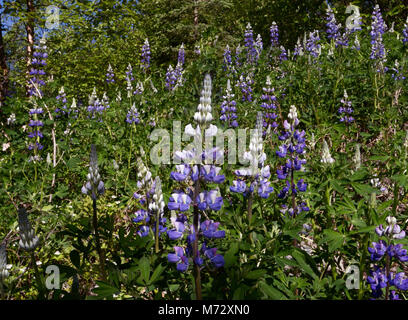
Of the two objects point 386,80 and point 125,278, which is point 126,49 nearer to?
point 386,80

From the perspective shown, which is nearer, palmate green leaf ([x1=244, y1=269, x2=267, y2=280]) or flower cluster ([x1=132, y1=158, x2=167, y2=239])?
palmate green leaf ([x1=244, y1=269, x2=267, y2=280])

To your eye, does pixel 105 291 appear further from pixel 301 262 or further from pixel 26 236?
pixel 301 262

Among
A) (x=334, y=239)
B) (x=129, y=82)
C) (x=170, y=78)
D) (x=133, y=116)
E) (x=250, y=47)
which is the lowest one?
(x=334, y=239)

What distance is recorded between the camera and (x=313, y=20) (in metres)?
12.4

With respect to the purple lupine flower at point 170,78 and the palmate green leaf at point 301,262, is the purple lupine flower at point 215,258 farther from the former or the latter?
the purple lupine flower at point 170,78

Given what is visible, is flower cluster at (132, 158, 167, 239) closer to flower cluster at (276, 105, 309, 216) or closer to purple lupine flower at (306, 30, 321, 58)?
flower cluster at (276, 105, 309, 216)

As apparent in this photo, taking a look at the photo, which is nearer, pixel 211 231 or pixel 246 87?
pixel 211 231

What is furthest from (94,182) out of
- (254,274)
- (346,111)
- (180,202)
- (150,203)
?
(346,111)

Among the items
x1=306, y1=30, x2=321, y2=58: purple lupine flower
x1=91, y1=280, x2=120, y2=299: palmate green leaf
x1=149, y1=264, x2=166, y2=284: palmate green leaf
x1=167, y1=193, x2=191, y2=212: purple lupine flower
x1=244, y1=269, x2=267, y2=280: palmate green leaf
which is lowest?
x1=91, y1=280, x2=120, y2=299: palmate green leaf

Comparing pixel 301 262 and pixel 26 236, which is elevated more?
pixel 26 236

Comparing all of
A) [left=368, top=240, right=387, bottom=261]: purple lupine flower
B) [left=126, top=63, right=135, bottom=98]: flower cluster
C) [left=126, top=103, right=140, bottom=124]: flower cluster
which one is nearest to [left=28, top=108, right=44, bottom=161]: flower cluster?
[left=126, top=103, right=140, bottom=124]: flower cluster

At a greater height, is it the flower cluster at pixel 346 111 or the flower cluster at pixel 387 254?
the flower cluster at pixel 346 111

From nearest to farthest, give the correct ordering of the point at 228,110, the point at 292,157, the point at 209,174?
the point at 209,174
the point at 292,157
the point at 228,110

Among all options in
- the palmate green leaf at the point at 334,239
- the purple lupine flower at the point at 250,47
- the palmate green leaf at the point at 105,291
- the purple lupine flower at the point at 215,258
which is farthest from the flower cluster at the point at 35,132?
the purple lupine flower at the point at 250,47
